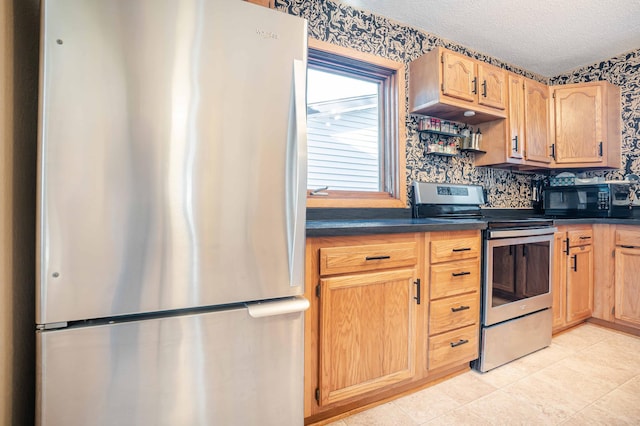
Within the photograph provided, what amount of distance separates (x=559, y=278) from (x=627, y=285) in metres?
0.59

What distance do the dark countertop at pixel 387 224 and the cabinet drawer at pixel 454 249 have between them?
8 centimetres

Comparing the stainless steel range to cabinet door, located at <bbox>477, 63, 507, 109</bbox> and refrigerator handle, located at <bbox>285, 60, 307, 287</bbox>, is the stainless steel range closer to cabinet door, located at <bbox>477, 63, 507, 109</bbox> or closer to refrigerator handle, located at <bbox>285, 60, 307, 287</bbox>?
cabinet door, located at <bbox>477, 63, 507, 109</bbox>

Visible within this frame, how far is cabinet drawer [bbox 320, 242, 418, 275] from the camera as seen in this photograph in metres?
1.36

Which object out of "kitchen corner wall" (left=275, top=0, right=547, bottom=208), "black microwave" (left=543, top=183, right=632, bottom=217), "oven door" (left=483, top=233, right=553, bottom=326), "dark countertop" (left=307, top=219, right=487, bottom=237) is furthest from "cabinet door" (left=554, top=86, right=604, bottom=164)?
"dark countertop" (left=307, top=219, right=487, bottom=237)

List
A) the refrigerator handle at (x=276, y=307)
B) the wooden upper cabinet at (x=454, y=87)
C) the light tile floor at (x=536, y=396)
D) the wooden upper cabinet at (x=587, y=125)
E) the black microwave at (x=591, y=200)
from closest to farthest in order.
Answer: the refrigerator handle at (x=276, y=307) < the light tile floor at (x=536, y=396) < the wooden upper cabinet at (x=454, y=87) < the black microwave at (x=591, y=200) < the wooden upper cabinet at (x=587, y=125)

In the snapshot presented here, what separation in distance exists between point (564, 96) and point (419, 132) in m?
1.62

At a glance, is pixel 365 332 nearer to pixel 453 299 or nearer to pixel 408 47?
pixel 453 299

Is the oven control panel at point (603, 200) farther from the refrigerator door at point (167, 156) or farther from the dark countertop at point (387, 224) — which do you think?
the refrigerator door at point (167, 156)

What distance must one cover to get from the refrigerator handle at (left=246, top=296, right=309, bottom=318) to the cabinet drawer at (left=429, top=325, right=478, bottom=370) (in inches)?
37.9

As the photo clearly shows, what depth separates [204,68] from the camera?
0.92m

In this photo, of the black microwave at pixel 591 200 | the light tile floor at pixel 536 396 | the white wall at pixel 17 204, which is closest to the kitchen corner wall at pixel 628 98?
the black microwave at pixel 591 200

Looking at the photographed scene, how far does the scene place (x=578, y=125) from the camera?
2803 mm

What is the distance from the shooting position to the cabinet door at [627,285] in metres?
2.35

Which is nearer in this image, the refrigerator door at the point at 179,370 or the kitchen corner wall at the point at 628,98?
the refrigerator door at the point at 179,370
